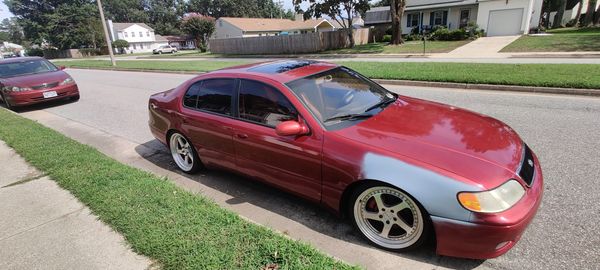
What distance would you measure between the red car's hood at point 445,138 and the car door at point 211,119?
1.48 meters

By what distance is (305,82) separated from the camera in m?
3.51

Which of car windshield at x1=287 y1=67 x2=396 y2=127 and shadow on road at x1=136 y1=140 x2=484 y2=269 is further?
car windshield at x1=287 y1=67 x2=396 y2=127

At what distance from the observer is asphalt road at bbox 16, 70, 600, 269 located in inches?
103

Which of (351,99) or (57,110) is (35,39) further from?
(351,99)

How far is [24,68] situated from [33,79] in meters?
1.10

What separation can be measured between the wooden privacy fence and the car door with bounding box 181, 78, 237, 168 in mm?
25789

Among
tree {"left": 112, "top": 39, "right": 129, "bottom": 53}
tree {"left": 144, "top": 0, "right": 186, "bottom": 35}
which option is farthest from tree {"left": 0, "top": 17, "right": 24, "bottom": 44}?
tree {"left": 112, "top": 39, "right": 129, "bottom": 53}

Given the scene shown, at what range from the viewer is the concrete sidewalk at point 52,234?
2.84 meters

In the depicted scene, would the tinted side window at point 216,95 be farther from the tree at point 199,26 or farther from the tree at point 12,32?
the tree at point 12,32

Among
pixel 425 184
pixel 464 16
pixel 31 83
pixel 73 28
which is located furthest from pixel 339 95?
pixel 73 28

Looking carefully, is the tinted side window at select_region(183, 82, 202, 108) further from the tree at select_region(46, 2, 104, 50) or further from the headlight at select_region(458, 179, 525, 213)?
the tree at select_region(46, 2, 104, 50)

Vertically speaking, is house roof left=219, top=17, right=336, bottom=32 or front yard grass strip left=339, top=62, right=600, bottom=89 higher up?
house roof left=219, top=17, right=336, bottom=32

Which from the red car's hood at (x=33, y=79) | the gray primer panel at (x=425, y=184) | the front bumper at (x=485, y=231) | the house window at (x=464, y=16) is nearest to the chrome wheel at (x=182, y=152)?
the gray primer panel at (x=425, y=184)

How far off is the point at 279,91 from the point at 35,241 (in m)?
2.68
